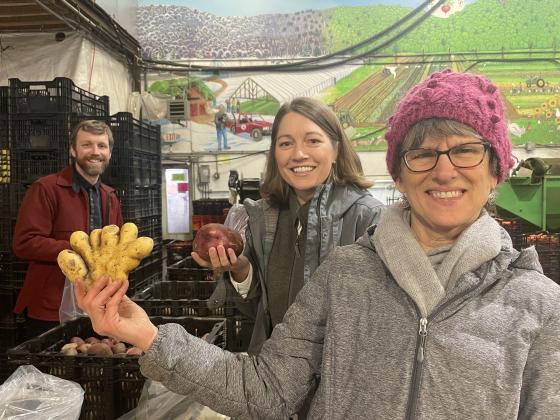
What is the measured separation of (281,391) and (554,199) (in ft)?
17.9

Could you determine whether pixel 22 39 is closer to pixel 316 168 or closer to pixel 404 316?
pixel 316 168

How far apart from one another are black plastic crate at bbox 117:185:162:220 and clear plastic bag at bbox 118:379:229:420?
8.47ft

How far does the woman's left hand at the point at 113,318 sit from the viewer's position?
0.93 metres

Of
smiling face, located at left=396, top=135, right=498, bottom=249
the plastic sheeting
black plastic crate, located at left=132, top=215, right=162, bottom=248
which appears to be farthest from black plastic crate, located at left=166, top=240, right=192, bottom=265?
smiling face, located at left=396, top=135, right=498, bottom=249

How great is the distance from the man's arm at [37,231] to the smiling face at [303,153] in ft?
5.37

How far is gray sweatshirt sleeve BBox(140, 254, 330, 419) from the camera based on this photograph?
36.8 inches

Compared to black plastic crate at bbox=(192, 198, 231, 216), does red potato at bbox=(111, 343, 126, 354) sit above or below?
below

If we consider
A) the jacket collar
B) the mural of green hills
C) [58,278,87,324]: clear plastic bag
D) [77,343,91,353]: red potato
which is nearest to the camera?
[77,343,91,353]: red potato

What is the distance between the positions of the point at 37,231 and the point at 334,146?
1.90 metres

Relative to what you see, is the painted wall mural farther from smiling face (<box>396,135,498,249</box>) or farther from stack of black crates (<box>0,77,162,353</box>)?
smiling face (<box>396,135,498,249</box>)

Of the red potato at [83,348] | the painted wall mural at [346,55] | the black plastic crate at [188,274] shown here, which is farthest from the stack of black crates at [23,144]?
the painted wall mural at [346,55]

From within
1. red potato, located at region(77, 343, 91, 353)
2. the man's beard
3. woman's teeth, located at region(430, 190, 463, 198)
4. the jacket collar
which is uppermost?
the man's beard

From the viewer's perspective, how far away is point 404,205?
1.07 meters

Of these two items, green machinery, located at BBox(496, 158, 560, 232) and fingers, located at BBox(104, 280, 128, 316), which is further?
green machinery, located at BBox(496, 158, 560, 232)
